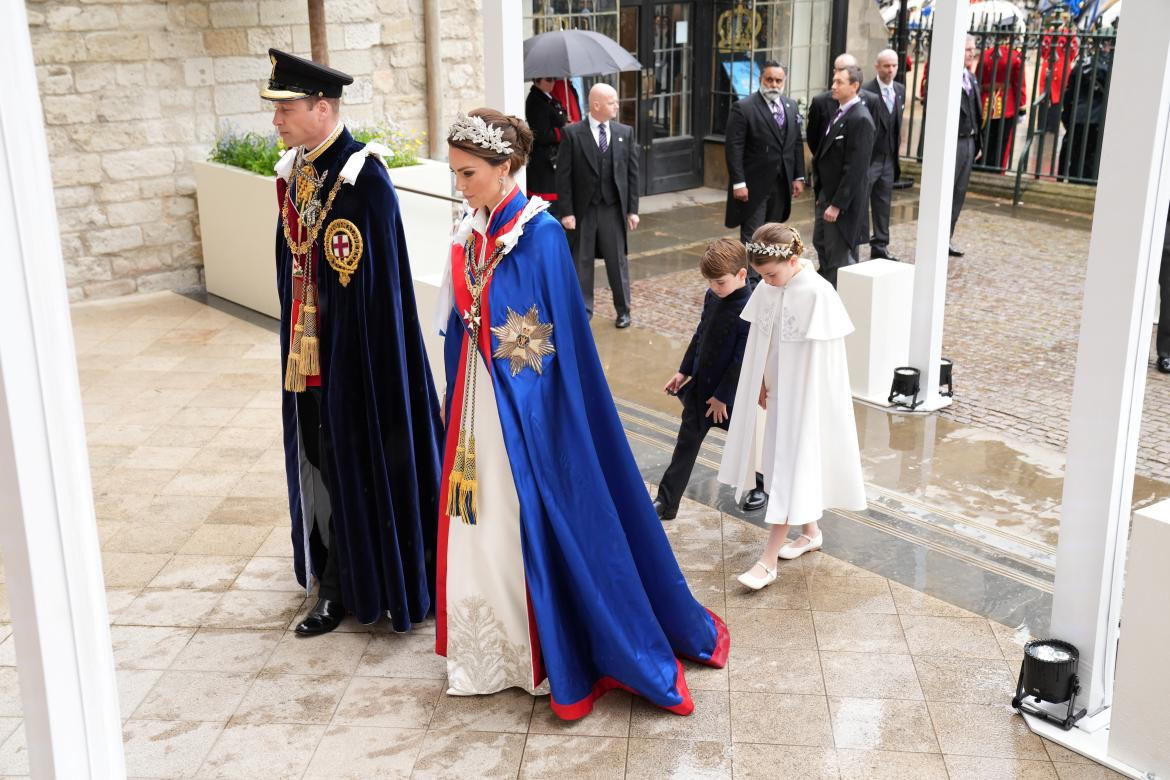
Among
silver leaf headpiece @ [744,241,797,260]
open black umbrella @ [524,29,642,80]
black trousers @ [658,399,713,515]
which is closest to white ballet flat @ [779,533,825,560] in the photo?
black trousers @ [658,399,713,515]

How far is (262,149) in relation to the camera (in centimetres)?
883

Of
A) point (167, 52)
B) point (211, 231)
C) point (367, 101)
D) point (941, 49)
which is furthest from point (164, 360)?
point (941, 49)

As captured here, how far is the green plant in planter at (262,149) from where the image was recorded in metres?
8.71

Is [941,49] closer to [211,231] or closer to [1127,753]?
[1127,753]

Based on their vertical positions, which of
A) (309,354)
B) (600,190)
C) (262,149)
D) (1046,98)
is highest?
(1046,98)

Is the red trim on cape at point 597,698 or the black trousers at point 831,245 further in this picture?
the black trousers at point 831,245

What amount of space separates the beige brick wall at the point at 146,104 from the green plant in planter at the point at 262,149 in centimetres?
20

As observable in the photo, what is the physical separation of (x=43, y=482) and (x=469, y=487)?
5.56 feet

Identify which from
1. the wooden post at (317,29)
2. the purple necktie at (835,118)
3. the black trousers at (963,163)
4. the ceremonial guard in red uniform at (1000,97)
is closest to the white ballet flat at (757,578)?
the purple necktie at (835,118)

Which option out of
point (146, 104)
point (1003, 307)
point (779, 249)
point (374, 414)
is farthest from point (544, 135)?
point (374, 414)

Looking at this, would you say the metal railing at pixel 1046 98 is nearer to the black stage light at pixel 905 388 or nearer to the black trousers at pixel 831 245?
the black trousers at pixel 831 245

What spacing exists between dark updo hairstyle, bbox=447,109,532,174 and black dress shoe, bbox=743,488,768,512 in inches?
87.5

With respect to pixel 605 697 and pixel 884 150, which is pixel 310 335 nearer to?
pixel 605 697

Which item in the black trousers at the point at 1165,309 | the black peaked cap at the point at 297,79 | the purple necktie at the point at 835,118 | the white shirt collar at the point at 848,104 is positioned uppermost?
the black peaked cap at the point at 297,79
